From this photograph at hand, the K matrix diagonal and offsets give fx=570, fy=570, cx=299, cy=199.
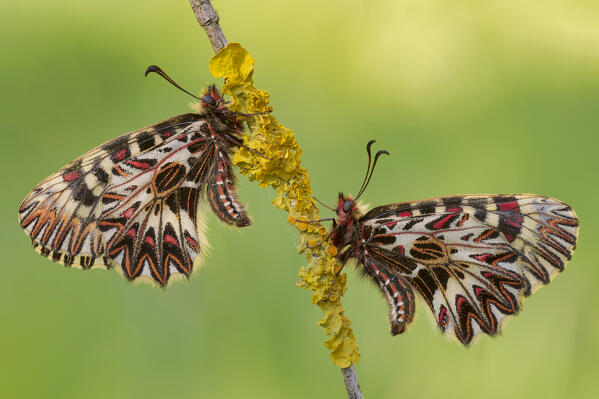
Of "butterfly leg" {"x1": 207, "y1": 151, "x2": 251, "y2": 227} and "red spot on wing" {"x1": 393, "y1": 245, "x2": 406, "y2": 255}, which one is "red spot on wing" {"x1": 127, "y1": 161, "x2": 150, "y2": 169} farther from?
"red spot on wing" {"x1": 393, "y1": 245, "x2": 406, "y2": 255}

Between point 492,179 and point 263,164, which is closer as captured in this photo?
point 263,164

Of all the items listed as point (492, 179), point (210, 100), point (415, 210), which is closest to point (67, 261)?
point (210, 100)

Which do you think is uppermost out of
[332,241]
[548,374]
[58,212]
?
[58,212]

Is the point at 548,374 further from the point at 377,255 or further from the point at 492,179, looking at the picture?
the point at 377,255

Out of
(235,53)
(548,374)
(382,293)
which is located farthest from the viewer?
(548,374)

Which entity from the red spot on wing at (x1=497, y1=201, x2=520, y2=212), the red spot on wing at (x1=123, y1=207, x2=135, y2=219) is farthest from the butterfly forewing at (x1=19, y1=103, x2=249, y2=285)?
the red spot on wing at (x1=497, y1=201, x2=520, y2=212)

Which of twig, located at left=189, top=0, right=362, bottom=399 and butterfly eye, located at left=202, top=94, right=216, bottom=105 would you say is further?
butterfly eye, located at left=202, top=94, right=216, bottom=105

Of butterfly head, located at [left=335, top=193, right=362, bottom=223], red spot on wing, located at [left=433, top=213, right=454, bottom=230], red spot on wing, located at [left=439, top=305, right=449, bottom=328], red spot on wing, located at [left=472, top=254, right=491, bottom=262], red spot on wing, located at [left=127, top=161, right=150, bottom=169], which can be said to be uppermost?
red spot on wing, located at [left=127, top=161, right=150, bottom=169]
